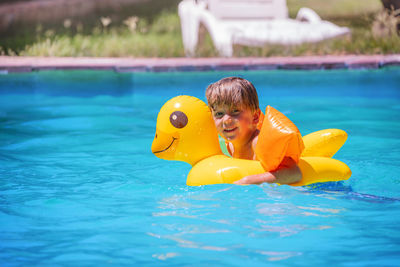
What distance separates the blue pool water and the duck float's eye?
1.34ft

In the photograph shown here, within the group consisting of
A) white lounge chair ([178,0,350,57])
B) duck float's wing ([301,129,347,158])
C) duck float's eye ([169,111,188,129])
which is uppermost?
white lounge chair ([178,0,350,57])

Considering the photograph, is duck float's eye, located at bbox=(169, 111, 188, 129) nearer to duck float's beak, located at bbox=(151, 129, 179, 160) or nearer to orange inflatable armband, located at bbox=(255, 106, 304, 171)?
duck float's beak, located at bbox=(151, 129, 179, 160)

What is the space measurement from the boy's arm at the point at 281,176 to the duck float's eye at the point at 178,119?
1.54 feet

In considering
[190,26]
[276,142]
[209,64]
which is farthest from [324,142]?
[190,26]

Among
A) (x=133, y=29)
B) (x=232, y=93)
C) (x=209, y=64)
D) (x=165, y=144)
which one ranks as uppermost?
(x=133, y=29)

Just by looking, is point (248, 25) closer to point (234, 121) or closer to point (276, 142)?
point (234, 121)

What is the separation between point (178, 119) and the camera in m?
3.31

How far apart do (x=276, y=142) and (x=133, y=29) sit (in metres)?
8.74

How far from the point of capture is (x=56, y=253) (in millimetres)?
2549

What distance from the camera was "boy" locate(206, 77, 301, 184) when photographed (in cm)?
316

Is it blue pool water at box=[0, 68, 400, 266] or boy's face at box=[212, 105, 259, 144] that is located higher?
boy's face at box=[212, 105, 259, 144]

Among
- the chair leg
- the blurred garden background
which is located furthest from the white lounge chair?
the blurred garden background

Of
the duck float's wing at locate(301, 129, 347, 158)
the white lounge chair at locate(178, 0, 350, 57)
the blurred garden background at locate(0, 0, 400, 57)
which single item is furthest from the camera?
the blurred garden background at locate(0, 0, 400, 57)

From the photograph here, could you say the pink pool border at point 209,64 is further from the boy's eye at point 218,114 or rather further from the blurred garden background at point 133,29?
the boy's eye at point 218,114
